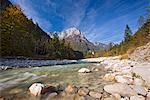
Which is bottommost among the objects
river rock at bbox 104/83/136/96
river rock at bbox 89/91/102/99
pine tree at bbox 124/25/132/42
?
river rock at bbox 89/91/102/99

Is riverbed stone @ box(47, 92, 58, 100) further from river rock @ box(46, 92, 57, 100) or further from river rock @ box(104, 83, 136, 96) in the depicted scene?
river rock @ box(104, 83, 136, 96)

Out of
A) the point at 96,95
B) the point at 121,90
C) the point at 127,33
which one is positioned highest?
the point at 127,33

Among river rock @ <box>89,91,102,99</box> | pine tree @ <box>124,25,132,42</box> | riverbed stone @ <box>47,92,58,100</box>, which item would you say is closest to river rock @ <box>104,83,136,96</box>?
river rock @ <box>89,91,102,99</box>

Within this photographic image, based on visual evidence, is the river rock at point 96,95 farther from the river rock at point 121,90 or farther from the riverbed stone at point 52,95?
the riverbed stone at point 52,95

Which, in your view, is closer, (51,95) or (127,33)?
(51,95)

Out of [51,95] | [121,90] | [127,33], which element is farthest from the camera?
[127,33]

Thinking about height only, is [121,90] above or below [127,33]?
below

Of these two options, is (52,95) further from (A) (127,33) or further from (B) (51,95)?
(A) (127,33)

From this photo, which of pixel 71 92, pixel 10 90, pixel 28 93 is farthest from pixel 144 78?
pixel 10 90

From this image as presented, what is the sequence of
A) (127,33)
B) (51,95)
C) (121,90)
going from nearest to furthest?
(51,95), (121,90), (127,33)

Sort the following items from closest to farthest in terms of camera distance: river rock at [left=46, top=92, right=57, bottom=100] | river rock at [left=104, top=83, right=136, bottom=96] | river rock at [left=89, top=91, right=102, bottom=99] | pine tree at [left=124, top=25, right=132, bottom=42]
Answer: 1. river rock at [left=46, top=92, right=57, bottom=100]
2. river rock at [left=89, top=91, right=102, bottom=99]
3. river rock at [left=104, top=83, right=136, bottom=96]
4. pine tree at [left=124, top=25, right=132, bottom=42]

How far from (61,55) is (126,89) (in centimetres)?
8109

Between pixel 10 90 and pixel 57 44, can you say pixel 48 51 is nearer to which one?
pixel 57 44

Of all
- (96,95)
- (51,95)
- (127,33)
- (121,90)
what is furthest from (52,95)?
(127,33)
